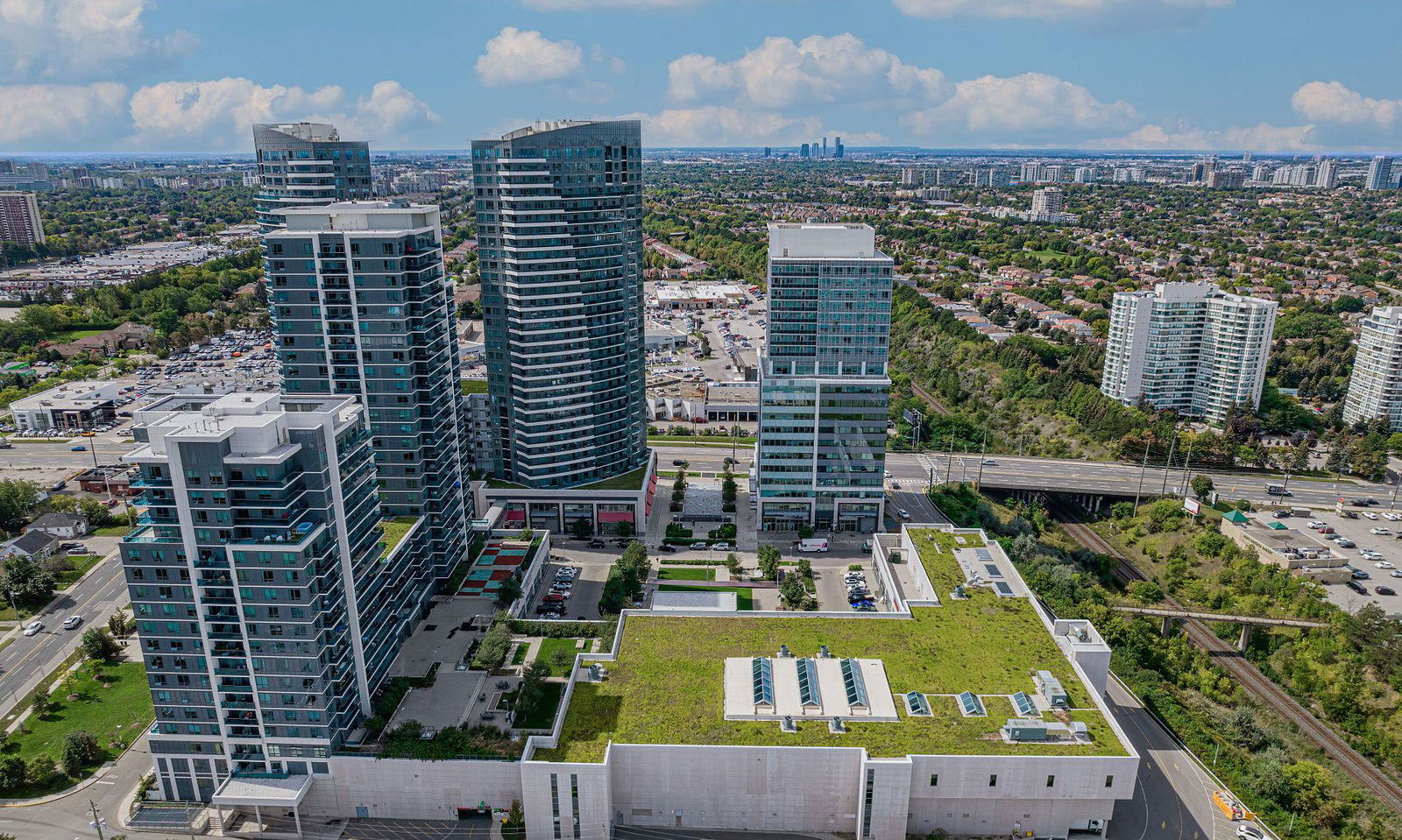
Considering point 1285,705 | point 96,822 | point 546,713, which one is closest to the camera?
point 96,822

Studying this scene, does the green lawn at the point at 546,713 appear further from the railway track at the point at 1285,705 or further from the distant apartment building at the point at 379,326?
the railway track at the point at 1285,705

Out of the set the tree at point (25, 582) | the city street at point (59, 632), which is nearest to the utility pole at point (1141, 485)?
the city street at point (59, 632)

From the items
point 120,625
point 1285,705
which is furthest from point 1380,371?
point 120,625

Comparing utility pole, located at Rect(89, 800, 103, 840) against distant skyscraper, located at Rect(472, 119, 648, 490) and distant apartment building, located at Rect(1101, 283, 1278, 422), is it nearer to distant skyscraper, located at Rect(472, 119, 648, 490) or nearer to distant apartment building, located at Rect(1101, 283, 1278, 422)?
distant skyscraper, located at Rect(472, 119, 648, 490)

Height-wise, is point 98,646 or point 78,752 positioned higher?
Answer: point 98,646

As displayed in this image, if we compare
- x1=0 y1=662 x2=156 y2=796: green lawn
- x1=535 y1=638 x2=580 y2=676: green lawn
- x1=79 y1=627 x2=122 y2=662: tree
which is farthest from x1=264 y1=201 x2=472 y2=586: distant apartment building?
x1=79 y1=627 x2=122 y2=662: tree

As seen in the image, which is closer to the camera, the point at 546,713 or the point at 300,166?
the point at 546,713

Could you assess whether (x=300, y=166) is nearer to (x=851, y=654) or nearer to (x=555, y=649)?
(x=555, y=649)
